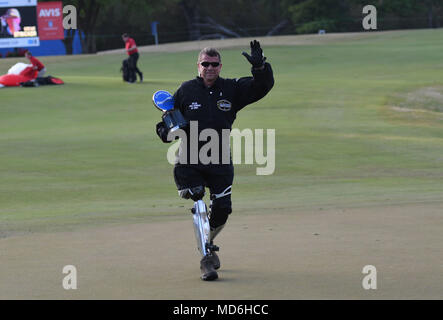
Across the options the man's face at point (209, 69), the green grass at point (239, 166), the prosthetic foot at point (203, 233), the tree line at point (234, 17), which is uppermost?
the tree line at point (234, 17)

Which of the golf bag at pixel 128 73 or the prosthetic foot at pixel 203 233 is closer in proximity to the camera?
the prosthetic foot at pixel 203 233

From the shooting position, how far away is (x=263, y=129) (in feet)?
82.3

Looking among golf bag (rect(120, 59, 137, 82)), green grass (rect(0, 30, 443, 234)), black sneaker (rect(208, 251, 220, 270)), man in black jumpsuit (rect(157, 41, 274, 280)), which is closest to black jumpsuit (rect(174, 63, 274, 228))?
man in black jumpsuit (rect(157, 41, 274, 280))

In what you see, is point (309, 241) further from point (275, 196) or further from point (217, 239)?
point (275, 196)

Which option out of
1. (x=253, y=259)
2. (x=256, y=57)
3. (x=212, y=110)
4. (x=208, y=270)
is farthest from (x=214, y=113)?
(x=253, y=259)

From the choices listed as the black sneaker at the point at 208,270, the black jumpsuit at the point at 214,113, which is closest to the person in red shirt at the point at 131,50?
the black jumpsuit at the point at 214,113

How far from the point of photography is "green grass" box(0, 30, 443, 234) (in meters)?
14.5

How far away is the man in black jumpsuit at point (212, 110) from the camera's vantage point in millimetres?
8062

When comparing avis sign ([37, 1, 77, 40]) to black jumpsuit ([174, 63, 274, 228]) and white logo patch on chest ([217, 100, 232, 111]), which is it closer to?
black jumpsuit ([174, 63, 274, 228])

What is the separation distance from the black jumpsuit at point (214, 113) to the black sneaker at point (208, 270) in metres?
0.65

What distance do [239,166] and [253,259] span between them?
35.4 ft

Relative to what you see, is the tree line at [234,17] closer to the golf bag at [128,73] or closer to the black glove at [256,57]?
the golf bag at [128,73]
